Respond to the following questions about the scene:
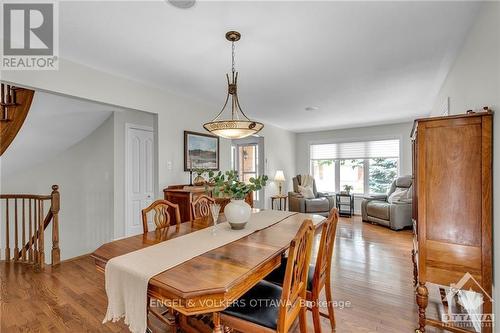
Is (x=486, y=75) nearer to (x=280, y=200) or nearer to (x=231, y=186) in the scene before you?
(x=231, y=186)

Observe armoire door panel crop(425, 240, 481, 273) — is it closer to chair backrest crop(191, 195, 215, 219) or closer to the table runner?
the table runner

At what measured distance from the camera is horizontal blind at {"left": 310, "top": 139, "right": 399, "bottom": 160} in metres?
6.30

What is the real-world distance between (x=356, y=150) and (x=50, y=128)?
22.0 ft

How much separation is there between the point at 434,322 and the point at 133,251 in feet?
6.90

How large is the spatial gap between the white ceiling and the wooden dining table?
A: 270 centimetres

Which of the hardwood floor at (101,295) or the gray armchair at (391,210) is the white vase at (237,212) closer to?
the hardwood floor at (101,295)

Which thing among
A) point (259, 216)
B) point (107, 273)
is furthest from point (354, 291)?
point (107, 273)

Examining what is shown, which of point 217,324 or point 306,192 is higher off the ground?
point 306,192

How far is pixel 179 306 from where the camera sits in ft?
3.58

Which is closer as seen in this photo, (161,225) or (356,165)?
(161,225)

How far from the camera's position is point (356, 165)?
679cm

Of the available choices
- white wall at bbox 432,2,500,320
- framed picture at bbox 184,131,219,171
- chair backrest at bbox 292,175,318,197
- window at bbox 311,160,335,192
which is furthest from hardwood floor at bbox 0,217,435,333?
window at bbox 311,160,335,192

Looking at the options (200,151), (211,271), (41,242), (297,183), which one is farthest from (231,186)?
(297,183)

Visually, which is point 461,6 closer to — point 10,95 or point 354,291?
point 354,291
